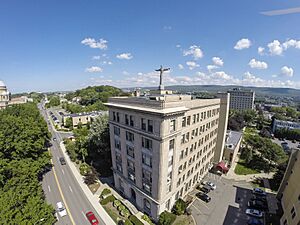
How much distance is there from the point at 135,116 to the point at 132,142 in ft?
17.9

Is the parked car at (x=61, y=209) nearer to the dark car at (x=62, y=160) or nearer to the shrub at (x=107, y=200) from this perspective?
the shrub at (x=107, y=200)

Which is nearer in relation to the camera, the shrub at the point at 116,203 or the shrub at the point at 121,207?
the shrub at the point at 121,207

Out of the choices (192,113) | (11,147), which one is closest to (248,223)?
(192,113)

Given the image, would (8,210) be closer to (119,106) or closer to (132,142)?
(132,142)

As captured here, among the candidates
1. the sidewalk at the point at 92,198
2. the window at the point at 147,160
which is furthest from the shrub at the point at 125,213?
the window at the point at 147,160

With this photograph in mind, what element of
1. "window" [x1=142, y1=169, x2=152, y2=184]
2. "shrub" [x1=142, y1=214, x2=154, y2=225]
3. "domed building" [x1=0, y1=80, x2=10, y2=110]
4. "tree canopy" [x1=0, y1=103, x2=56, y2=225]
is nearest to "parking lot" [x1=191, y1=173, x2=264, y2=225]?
"shrub" [x1=142, y1=214, x2=154, y2=225]

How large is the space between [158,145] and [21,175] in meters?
27.8

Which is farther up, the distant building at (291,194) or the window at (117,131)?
the window at (117,131)

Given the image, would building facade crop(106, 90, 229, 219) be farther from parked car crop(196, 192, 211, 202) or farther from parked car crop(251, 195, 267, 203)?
parked car crop(251, 195, 267, 203)

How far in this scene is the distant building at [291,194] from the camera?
84.8 feet

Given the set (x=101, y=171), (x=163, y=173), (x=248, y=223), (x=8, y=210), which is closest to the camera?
(x=8, y=210)

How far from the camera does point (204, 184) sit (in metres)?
40.4

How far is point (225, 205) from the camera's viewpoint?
111 feet

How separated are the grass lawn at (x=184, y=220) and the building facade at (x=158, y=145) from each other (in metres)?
2.56
